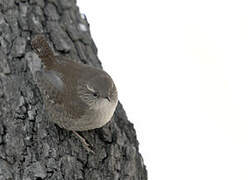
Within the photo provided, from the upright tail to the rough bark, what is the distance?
0.58 ft

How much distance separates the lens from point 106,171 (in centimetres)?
366

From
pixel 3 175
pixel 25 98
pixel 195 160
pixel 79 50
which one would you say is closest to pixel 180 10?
pixel 195 160

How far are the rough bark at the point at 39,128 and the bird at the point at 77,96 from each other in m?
0.10

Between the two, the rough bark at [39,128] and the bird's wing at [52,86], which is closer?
the rough bark at [39,128]

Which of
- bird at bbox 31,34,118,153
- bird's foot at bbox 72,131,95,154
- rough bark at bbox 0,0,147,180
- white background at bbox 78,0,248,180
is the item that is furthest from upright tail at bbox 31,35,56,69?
white background at bbox 78,0,248,180

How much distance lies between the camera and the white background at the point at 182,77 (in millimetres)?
5555

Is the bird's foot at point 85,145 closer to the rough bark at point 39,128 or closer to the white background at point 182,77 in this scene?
the rough bark at point 39,128

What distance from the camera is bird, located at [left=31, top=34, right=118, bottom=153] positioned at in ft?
12.2

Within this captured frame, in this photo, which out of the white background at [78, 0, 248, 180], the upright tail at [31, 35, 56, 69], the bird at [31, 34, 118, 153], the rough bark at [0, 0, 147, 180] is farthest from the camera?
the white background at [78, 0, 248, 180]

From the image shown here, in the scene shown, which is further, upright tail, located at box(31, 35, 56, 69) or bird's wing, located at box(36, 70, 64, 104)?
upright tail, located at box(31, 35, 56, 69)

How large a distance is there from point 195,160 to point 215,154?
229 millimetres

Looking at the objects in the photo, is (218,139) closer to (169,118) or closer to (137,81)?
(169,118)

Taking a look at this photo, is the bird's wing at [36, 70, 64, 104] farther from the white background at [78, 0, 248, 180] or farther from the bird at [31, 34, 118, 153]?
the white background at [78, 0, 248, 180]

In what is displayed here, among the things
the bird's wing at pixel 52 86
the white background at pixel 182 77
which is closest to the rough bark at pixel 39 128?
the bird's wing at pixel 52 86
